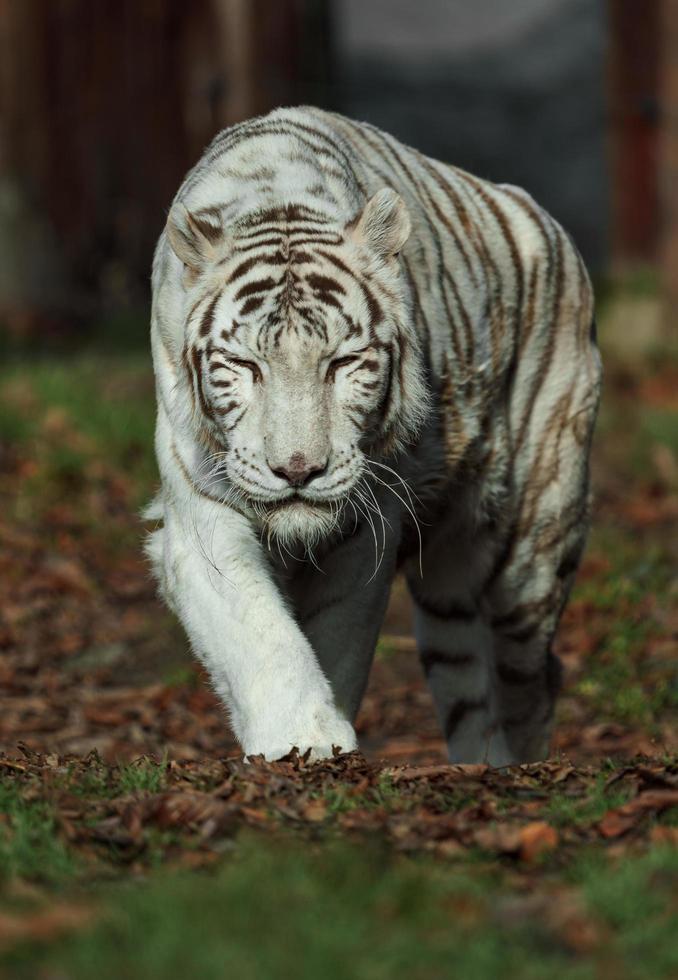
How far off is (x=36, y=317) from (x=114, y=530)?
12.4 ft

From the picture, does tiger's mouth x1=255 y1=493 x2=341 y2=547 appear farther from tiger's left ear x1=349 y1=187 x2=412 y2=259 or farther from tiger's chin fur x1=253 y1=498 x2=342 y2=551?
tiger's left ear x1=349 y1=187 x2=412 y2=259

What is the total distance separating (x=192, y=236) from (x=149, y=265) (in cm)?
811

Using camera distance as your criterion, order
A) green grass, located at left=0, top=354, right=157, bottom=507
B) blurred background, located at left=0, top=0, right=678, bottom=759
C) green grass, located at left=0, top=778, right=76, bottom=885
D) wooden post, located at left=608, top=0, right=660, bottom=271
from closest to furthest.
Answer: green grass, located at left=0, top=778, right=76, bottom=885
blurred background, located at left=0, top=0, right=678, bottom=759
green grass, located at left=0, top=354, right=157, bottom=507
wooden post, located at left=608, top=0, right=660, bottom=271

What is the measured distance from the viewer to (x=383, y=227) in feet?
12.5

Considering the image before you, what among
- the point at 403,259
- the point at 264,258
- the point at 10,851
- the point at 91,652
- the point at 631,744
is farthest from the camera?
the point at 91,652

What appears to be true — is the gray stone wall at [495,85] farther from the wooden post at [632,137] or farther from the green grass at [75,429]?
the green grass at [75,429]

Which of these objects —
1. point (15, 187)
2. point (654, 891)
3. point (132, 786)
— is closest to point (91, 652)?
point (132, 786)

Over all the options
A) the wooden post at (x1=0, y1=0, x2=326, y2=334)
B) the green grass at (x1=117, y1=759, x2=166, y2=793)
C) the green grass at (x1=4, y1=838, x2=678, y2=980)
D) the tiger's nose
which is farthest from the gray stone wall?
the green grass at (x1=4, y1=838, x2=678, y2=980)

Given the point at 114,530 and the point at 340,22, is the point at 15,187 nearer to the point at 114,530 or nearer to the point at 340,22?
the point at 114,530

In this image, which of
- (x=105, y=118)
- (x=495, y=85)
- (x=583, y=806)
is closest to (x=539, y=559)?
(x=583, y=806)

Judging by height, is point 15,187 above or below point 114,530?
above

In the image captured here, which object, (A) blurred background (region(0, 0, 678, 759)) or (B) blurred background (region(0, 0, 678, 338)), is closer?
(A) blurred background (region(0, 0, 678, 759))

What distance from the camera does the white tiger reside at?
11.8 feet

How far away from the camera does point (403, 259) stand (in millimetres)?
4164
